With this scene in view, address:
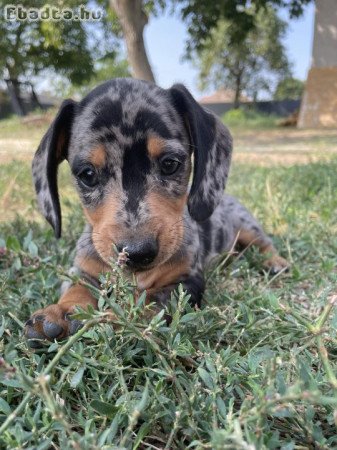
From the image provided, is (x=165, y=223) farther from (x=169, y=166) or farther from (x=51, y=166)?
(x=51, y=166)

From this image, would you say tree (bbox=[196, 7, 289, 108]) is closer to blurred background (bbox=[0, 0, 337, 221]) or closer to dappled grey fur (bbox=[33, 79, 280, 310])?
blurred background (bbox=[0, 0, 337, 221])

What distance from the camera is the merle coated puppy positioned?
2559 millimetres

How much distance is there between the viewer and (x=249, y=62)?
52.8 m

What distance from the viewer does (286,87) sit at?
5669 centimetres

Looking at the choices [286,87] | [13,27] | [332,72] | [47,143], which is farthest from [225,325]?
[286,87]

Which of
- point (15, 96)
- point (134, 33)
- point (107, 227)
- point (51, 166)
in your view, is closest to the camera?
point (107, 227)

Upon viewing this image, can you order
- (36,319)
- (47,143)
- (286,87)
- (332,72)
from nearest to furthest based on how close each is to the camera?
(36,319) → (47,143) → (332,72) → (286,87)

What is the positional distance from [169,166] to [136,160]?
24 centimetres

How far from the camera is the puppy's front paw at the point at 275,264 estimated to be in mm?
3891

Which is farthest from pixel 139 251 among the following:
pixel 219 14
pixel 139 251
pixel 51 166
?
pixel 219 14

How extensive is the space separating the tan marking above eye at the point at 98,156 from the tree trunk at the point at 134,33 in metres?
11.3

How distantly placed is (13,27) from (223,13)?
26.8 m

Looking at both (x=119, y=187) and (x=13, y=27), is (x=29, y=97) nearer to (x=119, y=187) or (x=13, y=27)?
(x=13, y=27)

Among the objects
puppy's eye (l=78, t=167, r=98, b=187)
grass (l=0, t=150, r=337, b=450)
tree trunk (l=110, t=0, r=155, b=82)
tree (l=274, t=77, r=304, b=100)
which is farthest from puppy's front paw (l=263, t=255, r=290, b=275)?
tree (l=274, t=77, r=304, b=100)
